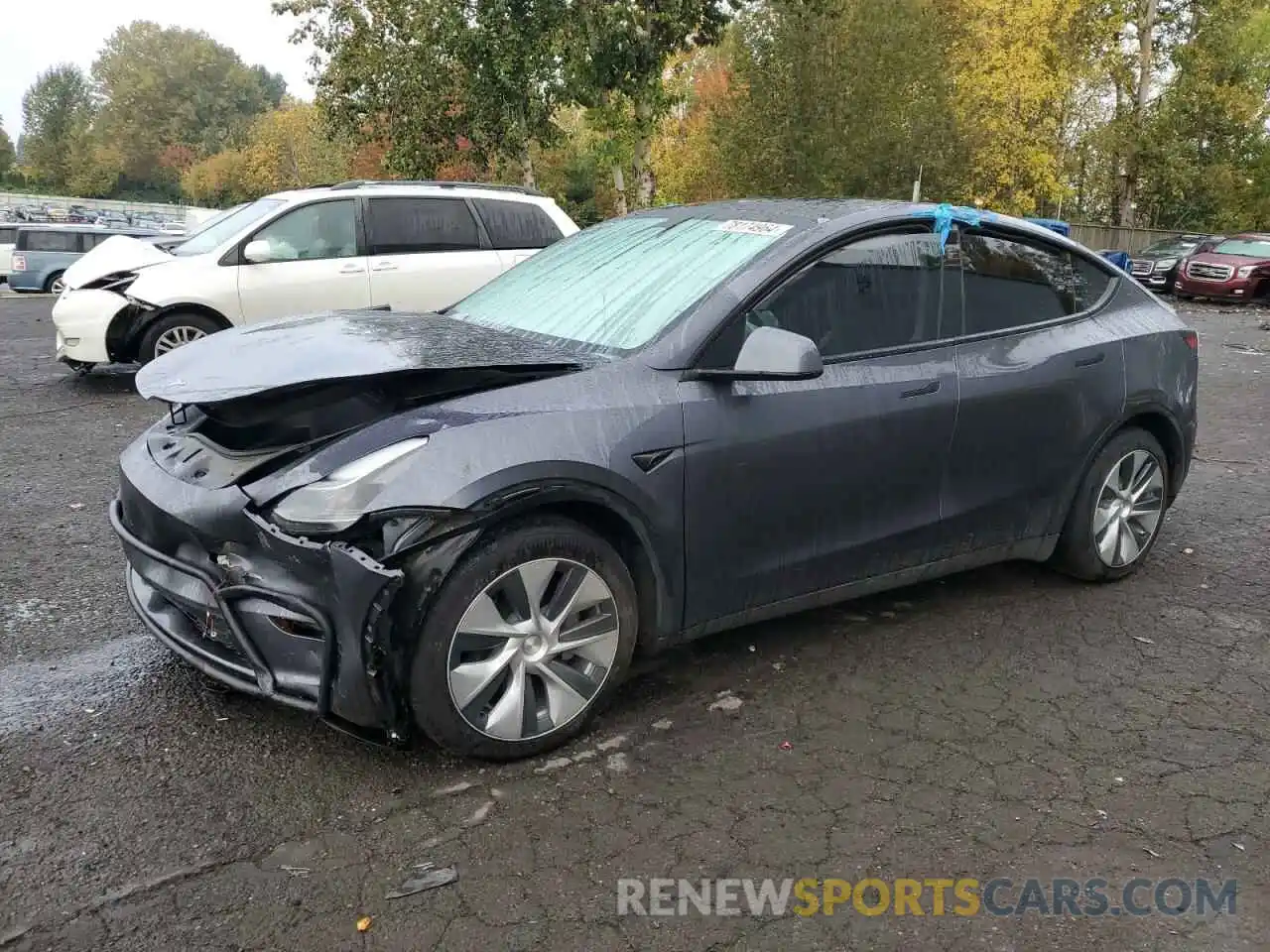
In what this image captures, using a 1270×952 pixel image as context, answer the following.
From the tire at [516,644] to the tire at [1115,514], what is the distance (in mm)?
2277

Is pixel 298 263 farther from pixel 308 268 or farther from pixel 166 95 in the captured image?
pixel 166 95

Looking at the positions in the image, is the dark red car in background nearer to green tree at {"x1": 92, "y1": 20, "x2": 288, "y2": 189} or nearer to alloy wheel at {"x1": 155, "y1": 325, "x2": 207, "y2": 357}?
alloy wheel at {"x1": 155, "y1": 325, "x2": 207, "y2": 357}

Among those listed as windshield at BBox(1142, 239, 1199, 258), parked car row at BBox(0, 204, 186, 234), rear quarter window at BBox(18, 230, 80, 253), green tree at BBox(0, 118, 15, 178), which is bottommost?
windshield at BBox(1142, 239, 1199, 258)

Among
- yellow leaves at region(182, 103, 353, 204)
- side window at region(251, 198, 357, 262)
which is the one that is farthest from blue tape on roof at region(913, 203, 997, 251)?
yellow leaves at region(182, 103, 353, 204)

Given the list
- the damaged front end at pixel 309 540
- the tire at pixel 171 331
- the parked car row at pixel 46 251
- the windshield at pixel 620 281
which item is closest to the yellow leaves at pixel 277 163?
the parked car row at pixel 46 251

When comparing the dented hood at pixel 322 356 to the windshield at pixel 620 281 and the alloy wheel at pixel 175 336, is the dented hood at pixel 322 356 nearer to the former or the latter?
the windshield at pixel 620 281

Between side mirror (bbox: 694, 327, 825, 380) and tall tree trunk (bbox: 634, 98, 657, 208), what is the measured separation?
19.8 meters

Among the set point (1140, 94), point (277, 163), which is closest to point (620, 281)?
point (1140, 94)

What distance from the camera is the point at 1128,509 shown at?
4.54m

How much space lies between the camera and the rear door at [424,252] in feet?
29.2

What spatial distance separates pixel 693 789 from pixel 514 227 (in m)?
7.33

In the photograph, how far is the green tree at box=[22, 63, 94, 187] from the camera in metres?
92.1

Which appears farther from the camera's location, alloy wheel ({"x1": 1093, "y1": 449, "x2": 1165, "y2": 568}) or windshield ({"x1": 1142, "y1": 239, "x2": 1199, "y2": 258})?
windshield ({"x1": 1142, "y1": 239, "x2": 1199, "y2": 258})

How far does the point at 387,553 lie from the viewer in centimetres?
269
